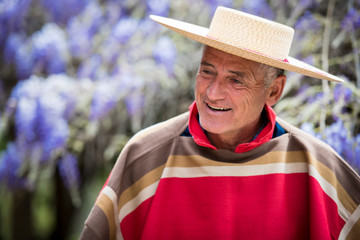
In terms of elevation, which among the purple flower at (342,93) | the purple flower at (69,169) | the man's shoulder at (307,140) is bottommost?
the purple flower at (69,169)

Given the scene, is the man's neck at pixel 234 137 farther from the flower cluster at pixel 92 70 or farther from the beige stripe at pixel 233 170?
the flower cluster at pixel 92 70

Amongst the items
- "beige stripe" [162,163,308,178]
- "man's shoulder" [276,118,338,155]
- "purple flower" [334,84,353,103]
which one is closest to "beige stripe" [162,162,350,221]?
"beige stripe" [162,163,308,178]

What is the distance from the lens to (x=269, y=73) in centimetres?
176

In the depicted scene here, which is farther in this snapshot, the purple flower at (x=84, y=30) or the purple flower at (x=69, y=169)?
the purple flower at (x=84, y=30)

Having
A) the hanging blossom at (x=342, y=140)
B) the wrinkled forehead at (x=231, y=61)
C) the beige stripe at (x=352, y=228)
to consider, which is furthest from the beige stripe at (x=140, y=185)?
the hanging blossom at (x=342, y=140)

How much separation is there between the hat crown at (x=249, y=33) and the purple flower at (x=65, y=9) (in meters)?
1.77

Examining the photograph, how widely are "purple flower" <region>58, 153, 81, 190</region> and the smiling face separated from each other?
4.70ft

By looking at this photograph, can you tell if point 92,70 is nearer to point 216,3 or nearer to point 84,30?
point 84,30

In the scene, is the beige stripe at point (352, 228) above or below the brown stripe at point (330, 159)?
below

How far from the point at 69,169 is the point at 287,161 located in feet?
5.45

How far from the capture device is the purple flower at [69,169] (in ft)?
9.36

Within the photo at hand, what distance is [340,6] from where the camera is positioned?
2619 mm

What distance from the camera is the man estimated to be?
1695mm

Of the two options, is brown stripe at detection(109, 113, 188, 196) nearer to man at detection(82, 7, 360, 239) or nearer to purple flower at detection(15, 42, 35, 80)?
man at detection(82, 7, 360, 239)
